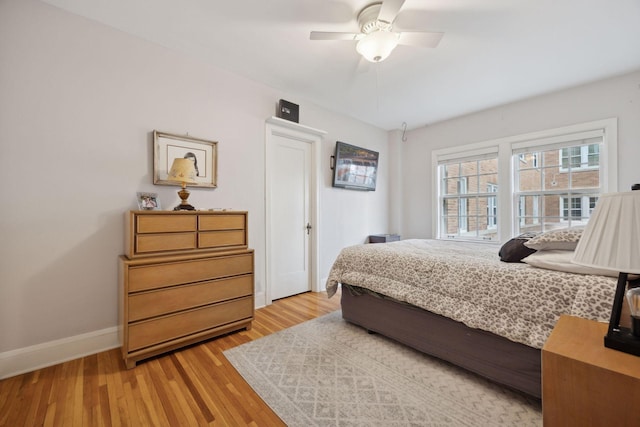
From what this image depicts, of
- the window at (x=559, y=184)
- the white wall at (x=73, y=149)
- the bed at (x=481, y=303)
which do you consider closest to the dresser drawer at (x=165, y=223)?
the white wall at (x=73, y=149)

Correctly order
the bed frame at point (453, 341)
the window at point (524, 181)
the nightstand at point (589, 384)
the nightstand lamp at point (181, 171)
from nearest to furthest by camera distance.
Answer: the nightstand at point (589, 384), the bed frame at point (453, 341), the nightstand lamp at point (181, 171), the window at point (524, 181)

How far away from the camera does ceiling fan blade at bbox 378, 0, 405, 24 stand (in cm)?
158

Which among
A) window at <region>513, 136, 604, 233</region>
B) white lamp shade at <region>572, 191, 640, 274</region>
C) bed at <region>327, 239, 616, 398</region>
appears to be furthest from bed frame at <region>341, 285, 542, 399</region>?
window at <region>513, 136, 604, 233</region>

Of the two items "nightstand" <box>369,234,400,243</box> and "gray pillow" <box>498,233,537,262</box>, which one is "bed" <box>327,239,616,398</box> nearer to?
"gray pillow" <box>498,233,537,262</box>

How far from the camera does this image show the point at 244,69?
2.75 m

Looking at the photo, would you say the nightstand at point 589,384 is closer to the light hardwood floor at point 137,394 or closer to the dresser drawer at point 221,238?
the light hardwood floor at point 137,394

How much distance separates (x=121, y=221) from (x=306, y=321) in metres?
1.91

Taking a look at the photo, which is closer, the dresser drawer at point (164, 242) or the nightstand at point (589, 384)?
the nightstand at point (589, 384)

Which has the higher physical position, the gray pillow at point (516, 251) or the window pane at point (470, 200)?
the window pane at point (470, 200)

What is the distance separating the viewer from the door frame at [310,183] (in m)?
3.06

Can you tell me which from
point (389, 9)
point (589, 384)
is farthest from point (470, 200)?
point (589, 384)

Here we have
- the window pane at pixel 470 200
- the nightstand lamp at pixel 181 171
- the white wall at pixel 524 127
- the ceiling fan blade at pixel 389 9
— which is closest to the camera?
the ceiling fan blade at pixel 389 9

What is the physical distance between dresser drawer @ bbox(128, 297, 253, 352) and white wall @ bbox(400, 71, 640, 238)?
333 centimetres

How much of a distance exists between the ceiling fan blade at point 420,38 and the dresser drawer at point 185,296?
237cm
